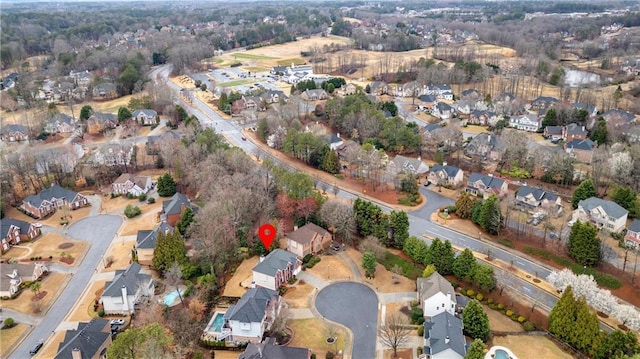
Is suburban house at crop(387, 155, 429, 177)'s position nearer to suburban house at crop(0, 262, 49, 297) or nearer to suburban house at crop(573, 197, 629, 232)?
suburban house at crop(573, 197, 629, 232)

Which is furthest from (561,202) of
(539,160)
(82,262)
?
(82,262)

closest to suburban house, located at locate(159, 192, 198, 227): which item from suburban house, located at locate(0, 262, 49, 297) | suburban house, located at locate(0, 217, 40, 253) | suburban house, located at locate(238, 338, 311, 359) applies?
suburban house, located at locate(0, 262, 49, 297)

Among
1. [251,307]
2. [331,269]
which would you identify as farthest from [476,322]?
[251,307]

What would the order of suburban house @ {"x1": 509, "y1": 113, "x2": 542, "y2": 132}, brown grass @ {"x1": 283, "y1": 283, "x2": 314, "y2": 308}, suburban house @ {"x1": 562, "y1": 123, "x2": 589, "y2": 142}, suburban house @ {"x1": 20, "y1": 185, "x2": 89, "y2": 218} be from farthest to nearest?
suburban house @ {"x1": 509, "y1": 113, "x2": 542, "y2": 132}, suburban house @ {"x1": 562, "y1": 123, "x2": 589, "y2": 142}, suburban house @ {"x1": 20, "y1": 185, "x2": 89, "y2": 218}, brown grass @ {"x1": 283, "y1": 283, "x2": 314, "y2": 308}

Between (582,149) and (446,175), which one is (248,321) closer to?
(446,175)

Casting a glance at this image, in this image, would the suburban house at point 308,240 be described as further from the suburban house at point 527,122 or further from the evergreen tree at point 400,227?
the suburban house at point 527,122

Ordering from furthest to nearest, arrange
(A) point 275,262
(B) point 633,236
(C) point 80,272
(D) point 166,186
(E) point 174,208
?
(D) point 166,186
(E) point 174,208
(B) point 633,236
(C) point 80,272
(A) point 275,262

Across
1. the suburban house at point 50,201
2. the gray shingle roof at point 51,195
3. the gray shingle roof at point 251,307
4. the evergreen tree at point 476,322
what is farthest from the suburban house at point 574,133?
the gray shingle roof at point 51,195
